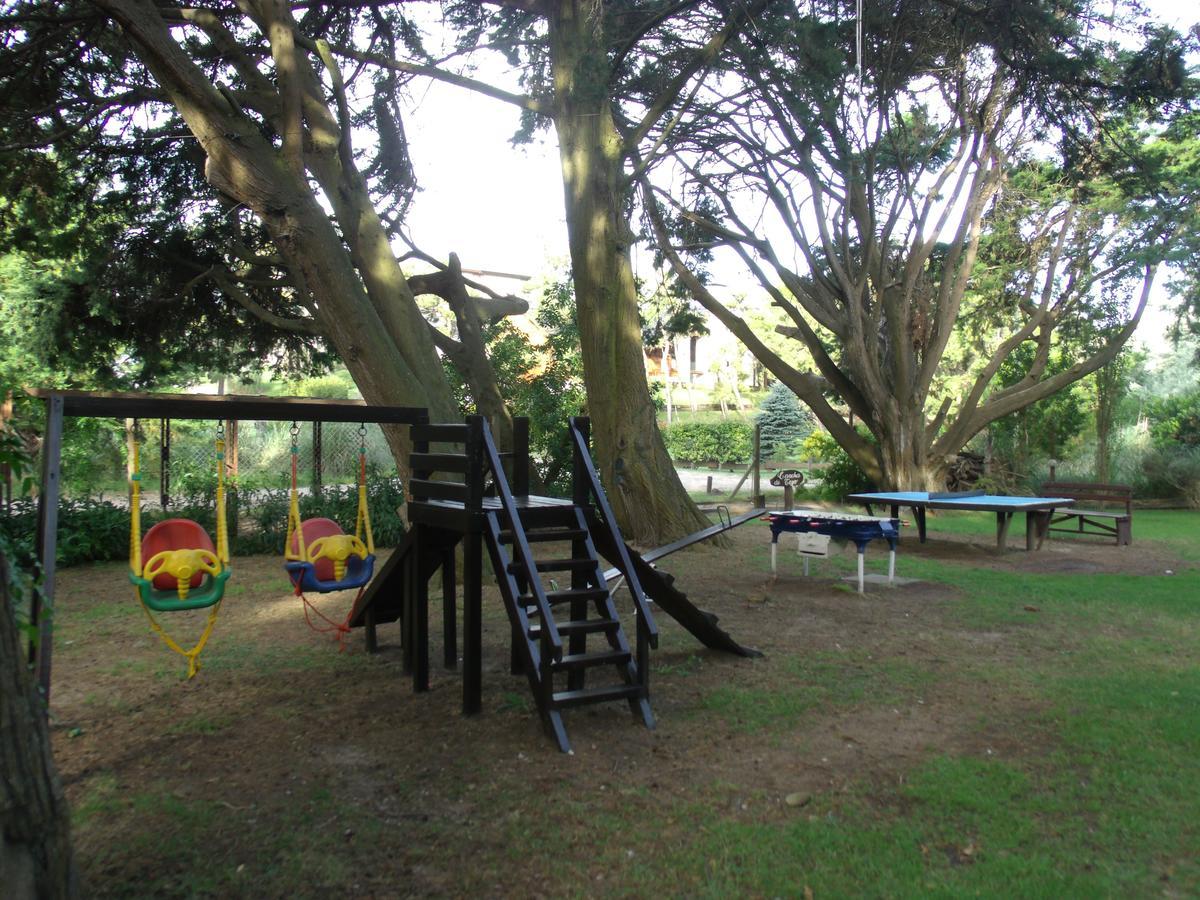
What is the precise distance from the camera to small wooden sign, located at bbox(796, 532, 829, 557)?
31.9 ft

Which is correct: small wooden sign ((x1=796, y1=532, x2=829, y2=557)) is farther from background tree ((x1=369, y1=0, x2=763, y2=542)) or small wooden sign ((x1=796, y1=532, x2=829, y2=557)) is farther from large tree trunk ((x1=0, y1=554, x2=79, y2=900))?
large tree trunk ((x1=0, y1=554, x2=79, y2=900))

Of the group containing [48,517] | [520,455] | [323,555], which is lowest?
[323,555]

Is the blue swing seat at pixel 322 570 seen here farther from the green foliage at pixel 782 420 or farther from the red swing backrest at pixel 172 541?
the green foliage at pixel 782 420

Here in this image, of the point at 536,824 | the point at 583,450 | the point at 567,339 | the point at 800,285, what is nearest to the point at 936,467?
the point at 800,285

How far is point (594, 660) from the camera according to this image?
5.16m

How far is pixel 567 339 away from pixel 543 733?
484 inches

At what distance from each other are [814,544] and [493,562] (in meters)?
5.45

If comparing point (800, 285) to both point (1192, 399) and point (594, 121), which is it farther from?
point (1192, 399)

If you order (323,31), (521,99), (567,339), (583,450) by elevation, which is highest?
(323,31)

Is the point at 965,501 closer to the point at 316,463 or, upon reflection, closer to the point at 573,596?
the point at 573,596

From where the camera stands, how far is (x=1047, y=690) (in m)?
6.09

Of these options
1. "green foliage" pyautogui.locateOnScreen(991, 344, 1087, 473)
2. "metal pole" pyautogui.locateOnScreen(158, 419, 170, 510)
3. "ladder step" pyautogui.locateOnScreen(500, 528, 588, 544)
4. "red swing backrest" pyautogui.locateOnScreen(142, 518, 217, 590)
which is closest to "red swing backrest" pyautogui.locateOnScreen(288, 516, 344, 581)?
"red swing backrest" pyautogui.locateOnScreen(142, 518, 217, 590)

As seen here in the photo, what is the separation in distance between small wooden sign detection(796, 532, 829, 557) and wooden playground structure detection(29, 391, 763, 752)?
3.00 m

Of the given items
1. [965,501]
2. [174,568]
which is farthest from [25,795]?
[965,501]
